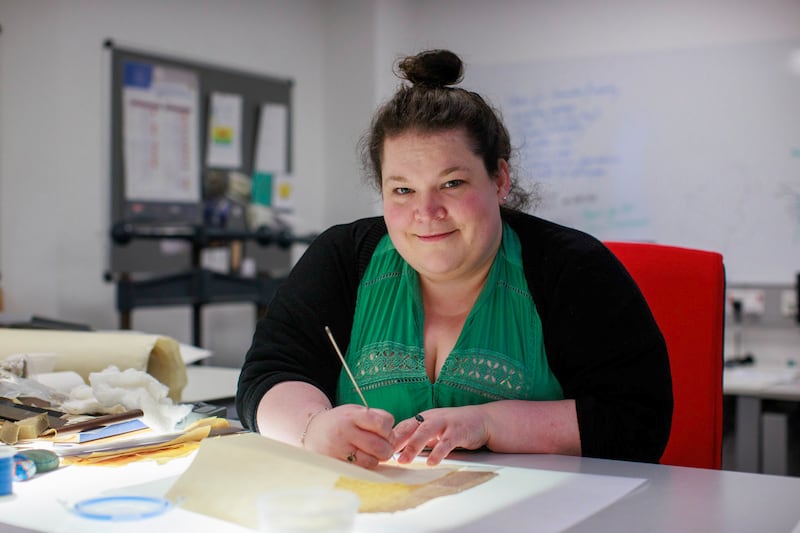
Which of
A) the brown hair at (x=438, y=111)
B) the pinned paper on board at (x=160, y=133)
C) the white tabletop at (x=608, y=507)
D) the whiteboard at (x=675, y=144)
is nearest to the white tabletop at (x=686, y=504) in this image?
the white tabletop at (x=608, y=507)

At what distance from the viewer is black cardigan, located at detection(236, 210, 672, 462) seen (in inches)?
53.2

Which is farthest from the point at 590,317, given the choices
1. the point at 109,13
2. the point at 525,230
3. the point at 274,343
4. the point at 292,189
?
the point at 292,189

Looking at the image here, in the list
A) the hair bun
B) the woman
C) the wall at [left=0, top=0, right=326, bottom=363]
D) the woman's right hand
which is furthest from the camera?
the wall at [left=0, top=0, right=326, bottom=363]

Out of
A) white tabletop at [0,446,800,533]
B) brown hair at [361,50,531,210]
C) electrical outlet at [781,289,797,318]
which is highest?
brown hair at [361,50,531,210]

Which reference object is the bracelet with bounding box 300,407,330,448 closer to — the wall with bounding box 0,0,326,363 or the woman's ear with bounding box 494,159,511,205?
the woman's ear with bounding box 494,159,511,205

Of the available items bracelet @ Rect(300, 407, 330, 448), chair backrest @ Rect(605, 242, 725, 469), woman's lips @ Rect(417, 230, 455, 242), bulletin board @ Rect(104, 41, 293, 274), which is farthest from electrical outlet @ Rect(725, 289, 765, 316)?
bracelet @ Rect(300, 407, 330, 448)

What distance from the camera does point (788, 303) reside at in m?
3.85

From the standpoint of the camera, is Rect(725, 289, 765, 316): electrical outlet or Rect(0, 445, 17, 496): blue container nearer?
Rect(0, 445, 17, 496): blue container

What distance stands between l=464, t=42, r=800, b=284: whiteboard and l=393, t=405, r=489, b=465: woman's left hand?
2.82m

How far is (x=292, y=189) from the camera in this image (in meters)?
4.86

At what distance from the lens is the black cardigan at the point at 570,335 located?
4.43ft

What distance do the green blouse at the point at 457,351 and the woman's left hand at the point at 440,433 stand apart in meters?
0.15

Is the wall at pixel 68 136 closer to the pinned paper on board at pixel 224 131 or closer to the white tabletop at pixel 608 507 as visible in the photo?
the pinned paper on board at pixel 224 131

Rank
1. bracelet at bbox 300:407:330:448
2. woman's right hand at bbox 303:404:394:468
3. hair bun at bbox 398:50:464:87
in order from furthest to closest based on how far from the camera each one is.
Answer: hair bun at bbox 398:50:464:87
bracelet at bbox 300:407:330:448
woman's right hand at bbox 303:404:394:468
